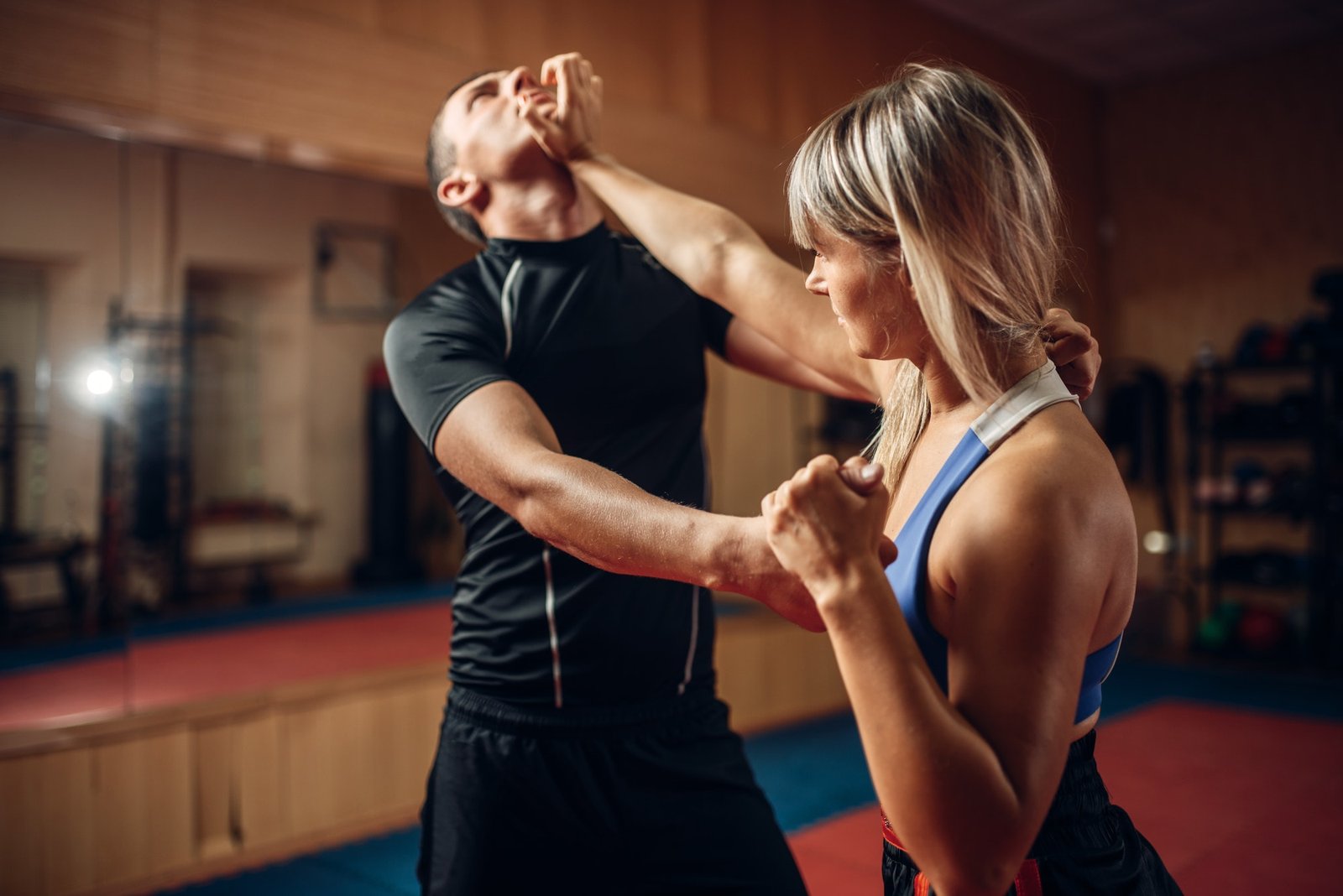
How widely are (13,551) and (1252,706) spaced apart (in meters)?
5.79

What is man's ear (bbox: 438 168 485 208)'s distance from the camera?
1750 mm

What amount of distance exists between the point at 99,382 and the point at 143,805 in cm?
136

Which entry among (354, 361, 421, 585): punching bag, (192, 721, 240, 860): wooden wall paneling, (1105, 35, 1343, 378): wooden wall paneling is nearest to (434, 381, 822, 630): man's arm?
(192, 721, 240, 860): wooden wall paneling

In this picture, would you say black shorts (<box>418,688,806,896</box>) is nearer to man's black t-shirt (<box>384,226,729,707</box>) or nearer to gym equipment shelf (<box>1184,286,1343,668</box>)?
man's black t-shirt (<box>384,226,729,707</box>)

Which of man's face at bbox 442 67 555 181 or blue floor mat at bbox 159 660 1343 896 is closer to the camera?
man's face at bbox 442 67 555 181

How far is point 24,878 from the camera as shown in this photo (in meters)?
2.96

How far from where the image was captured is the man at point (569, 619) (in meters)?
1.56

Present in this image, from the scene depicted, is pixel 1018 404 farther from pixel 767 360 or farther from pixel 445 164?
pixel 445 164

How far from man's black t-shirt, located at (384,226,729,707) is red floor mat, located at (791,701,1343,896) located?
1.64 m

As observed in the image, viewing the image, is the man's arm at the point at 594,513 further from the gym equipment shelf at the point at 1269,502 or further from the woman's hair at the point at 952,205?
the gym equipment shelf at the point at 1269,502

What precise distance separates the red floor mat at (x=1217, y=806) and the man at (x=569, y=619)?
1.52 m

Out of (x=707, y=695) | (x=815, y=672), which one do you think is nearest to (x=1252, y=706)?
(x=815, y=672)

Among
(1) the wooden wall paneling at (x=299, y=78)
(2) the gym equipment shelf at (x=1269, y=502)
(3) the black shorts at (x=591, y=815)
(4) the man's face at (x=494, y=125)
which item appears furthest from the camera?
(2) the gym equipment shelf at (x=1269, y=502)

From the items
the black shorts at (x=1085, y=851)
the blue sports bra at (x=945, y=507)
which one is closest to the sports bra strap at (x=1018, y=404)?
the blue sports bra at (x=945, y=507)
